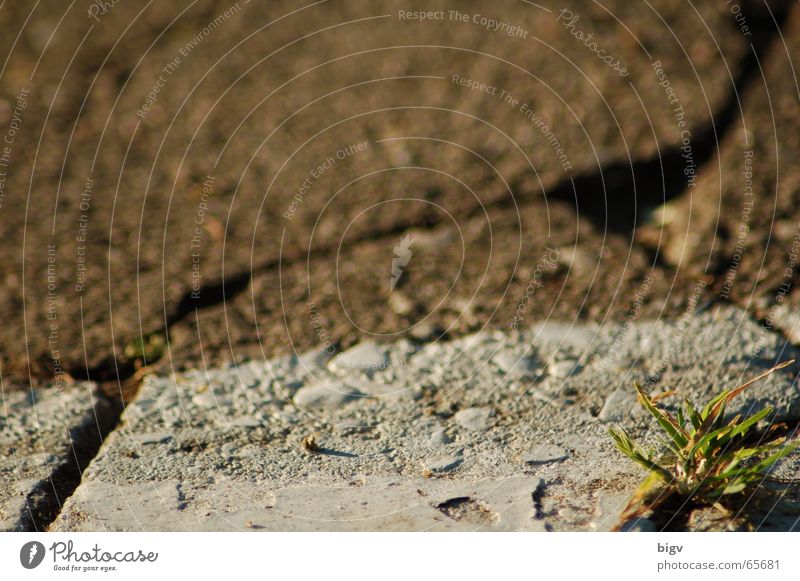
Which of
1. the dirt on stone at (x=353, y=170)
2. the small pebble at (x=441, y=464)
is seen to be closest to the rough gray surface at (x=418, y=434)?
the small pebble at (x=441, y=464)

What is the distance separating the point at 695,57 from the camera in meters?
2.91

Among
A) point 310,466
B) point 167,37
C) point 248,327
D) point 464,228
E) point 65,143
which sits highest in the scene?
point 167,37

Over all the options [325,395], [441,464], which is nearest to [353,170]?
[325,395]

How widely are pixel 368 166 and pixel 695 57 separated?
4.03 ft

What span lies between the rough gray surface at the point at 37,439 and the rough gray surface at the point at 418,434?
67mm

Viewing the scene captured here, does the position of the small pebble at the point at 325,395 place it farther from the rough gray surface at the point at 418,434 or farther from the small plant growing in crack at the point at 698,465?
the small plant growing in crack at the point at 698,465

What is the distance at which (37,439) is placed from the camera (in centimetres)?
180

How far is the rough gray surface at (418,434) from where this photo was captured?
155 cm

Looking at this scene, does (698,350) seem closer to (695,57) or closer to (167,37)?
(695,57)

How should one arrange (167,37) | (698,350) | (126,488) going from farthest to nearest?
1. (167,37)
2. (698,350)
3. (126,488)

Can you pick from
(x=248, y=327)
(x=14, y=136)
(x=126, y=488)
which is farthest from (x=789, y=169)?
(x=14, y=136)

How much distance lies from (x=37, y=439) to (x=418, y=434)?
2.68ft

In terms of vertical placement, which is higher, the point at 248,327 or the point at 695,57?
the point at 695,57

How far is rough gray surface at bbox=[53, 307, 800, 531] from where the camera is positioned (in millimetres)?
1552
